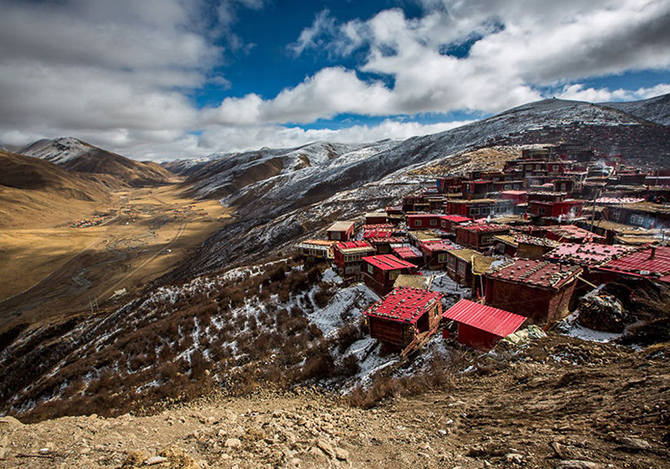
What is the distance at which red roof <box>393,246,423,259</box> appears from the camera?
85.7ft

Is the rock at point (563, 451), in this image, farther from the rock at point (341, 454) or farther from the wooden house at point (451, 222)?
the wooden house at point (451, 222)

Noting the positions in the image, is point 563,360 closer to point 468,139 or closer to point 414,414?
point 414,414

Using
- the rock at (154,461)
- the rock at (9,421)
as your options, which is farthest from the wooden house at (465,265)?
the rock at (9,421)

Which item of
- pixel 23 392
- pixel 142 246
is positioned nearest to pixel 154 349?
pixel 23 392

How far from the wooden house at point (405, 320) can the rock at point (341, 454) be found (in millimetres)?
8273

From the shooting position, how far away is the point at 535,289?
1348 centimetres

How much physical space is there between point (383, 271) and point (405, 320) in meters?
7.96

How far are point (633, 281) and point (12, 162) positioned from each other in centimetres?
24354

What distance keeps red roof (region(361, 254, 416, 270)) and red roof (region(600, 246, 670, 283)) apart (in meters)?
11.3

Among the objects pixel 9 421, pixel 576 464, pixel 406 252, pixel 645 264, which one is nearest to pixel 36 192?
pixel 406 252

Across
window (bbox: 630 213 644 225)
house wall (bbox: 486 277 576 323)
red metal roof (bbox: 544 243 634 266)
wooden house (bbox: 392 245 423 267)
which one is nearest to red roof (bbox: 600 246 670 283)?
red metal roof (bbox: 544 243 634 266)

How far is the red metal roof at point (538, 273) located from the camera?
13.4 m

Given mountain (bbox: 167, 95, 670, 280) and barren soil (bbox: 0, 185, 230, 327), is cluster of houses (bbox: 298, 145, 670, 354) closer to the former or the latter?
mountain (bbox: 167, 95, 670, 280)

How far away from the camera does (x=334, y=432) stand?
757cm
